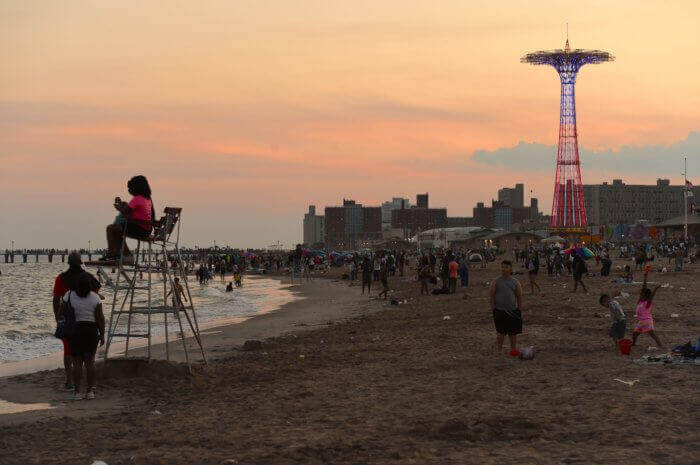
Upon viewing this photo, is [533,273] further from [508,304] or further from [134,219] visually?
[134,219]

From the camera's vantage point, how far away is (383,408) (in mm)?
9461

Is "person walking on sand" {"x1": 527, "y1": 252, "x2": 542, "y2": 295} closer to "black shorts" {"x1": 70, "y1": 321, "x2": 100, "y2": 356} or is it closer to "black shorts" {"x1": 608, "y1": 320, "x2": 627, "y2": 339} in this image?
"black shorts" {"x1": 608, "y1": 320, "x2": 627, "y2": 339}

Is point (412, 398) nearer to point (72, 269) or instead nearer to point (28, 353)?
point (72, 269)

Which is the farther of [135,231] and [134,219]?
[135,231]

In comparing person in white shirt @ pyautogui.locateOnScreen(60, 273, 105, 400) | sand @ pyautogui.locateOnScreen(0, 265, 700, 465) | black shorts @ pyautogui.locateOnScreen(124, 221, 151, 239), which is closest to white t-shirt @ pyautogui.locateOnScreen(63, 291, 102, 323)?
person in white shirt @ pyautogui.locateOnScreen(60, 273, 105, 400)

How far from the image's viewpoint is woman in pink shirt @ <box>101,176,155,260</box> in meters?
10.6

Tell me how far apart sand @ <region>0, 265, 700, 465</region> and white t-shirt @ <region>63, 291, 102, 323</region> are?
1.17 meters

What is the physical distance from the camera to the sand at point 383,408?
746cm

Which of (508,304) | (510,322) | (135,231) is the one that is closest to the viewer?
(135,231)

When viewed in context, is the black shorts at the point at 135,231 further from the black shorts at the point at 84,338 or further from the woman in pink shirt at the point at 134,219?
the black shorts at the point at 84,338

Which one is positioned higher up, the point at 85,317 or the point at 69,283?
the point at 69,283

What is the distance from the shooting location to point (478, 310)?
2317cm

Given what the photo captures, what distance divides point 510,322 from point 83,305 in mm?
6792

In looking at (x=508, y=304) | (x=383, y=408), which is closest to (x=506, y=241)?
(x=508, y=304)
